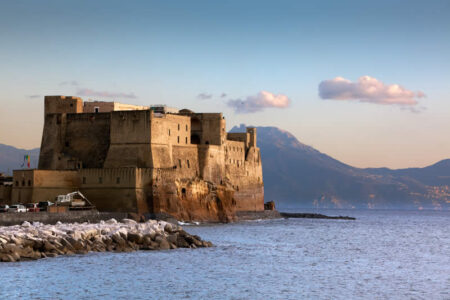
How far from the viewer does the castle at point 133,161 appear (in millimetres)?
71250

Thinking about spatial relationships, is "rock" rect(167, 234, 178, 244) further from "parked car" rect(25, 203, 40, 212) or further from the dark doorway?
Answer: the dark doorway

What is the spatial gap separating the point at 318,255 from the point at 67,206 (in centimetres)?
2186

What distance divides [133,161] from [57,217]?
18115 mm

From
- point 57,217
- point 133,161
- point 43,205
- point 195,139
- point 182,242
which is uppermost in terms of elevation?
point 195,139

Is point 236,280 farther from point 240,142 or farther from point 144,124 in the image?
point 240,142

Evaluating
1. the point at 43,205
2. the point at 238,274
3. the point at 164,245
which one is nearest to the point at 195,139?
the point at 43,205

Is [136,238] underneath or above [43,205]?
underneath

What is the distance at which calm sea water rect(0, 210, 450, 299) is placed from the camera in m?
36.7

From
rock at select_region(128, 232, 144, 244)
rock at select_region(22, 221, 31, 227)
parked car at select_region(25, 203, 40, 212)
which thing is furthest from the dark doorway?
rock at select_region(22, 221, 31, 227)

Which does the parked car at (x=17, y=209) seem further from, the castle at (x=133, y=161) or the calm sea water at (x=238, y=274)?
the calm sea water at (x=238, y=274)

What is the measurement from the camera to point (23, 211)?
5953 cm

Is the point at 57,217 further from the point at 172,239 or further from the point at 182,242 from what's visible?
the point at 182,242

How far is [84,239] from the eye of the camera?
166 ft

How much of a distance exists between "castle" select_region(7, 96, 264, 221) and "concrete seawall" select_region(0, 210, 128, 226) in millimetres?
4867
